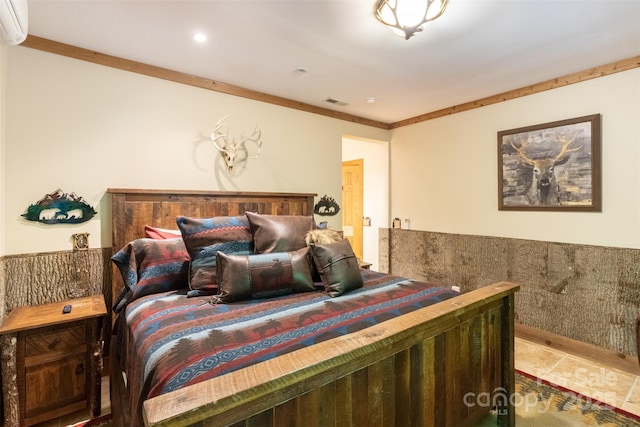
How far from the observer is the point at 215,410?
0.70 meters

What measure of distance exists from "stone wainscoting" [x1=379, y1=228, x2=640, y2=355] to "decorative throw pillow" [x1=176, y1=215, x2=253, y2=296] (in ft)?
8.58

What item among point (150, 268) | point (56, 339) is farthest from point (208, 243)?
point (56, 339)

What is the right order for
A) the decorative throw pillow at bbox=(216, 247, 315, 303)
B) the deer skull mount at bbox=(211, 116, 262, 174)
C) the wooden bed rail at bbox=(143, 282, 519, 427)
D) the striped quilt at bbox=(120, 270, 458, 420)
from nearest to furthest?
the wooden bed rail at bbox=(143, 282, 519, 427), the striped quilt at bbox=(120, 270, 458, 420), the decorative throw pillow at bbox=(216, 247, 315, 303), the deer skull mount at bbox=(211, 116, 262, 174)

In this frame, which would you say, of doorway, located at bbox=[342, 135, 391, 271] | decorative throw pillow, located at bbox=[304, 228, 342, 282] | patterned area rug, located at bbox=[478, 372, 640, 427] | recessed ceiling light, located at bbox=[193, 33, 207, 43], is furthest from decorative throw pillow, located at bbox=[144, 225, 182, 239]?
doorway, located at bbox=[342, 135, 391, 271]

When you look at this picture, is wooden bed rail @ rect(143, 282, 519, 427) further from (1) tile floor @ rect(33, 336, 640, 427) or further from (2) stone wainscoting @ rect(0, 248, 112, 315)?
(2) stone wainscoting @ rect(0, 248, 112, 315)

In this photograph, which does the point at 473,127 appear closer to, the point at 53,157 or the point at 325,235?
the point at 325,235

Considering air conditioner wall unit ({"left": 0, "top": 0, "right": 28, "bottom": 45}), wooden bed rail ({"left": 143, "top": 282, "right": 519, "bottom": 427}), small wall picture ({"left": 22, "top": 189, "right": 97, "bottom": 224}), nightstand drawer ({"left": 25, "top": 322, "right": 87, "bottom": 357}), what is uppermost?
air conditioner wall unit ({"left": 0, "top": 0, "right": 28, "bottom": 45})

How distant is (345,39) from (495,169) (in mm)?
2246

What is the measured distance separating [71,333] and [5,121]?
1.47m

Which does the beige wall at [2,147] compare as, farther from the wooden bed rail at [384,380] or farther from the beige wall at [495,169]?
the beige wall at [495,169]

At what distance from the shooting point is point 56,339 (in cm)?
183

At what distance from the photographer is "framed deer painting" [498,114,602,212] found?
8.68ft

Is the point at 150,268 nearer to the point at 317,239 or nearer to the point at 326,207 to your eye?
the point at 317,239

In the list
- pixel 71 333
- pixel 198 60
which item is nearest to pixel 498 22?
pixel 198 60
